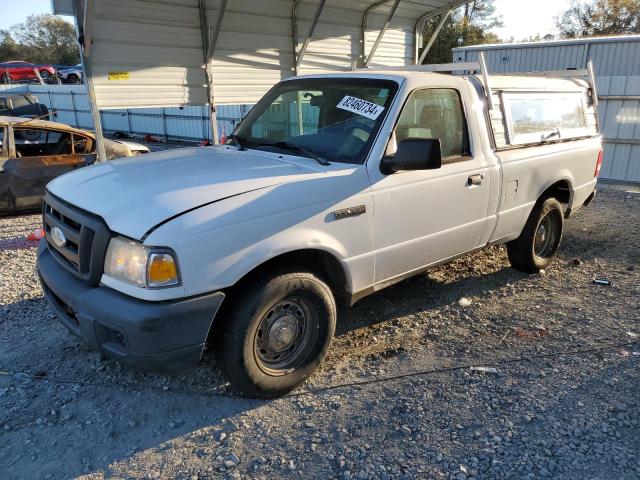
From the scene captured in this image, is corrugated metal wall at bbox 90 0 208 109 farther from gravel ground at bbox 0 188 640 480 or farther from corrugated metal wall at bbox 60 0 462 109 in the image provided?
gravel ground at bbox 0 188 640 480

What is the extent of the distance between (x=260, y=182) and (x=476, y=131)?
2136mm

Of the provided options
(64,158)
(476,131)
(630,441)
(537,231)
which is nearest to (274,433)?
(630,441)

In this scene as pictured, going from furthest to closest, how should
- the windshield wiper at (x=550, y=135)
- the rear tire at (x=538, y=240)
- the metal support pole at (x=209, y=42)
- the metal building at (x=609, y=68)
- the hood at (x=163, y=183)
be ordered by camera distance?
the metal building at (x=609, y=68)
the metal support pole at (x=209, y=42)
the rear tire at (x=538, y=240)
the windshield wiper at (x=550, y=135)
the hood at (x=163, y=183)

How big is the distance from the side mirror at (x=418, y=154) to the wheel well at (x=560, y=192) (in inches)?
98.2

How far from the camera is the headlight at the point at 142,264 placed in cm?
261

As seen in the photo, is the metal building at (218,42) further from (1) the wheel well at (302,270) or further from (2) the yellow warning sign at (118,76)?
(1) the wheel well at (302,270)

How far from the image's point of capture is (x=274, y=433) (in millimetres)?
3016

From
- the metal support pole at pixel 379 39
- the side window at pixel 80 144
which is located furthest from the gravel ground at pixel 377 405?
the metal support pole at pixel 379 39

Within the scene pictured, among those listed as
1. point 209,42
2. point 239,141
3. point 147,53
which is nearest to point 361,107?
point 239,141

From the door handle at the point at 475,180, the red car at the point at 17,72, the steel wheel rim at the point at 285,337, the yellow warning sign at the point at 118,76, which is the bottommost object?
the steel wheel rim at the point at 285,337

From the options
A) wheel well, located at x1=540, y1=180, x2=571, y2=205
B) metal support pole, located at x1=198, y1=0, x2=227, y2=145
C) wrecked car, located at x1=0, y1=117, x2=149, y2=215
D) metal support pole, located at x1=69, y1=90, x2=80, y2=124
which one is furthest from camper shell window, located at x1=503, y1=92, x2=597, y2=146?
metal support pole, located at x1=69, y1=90, x2=80, y2=124

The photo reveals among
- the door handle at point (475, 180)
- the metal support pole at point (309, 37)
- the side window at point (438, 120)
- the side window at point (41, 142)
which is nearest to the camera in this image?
the side window at point (438, 120)

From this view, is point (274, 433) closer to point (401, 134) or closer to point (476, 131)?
point (401, 134)

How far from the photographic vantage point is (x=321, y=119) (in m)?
3.99
